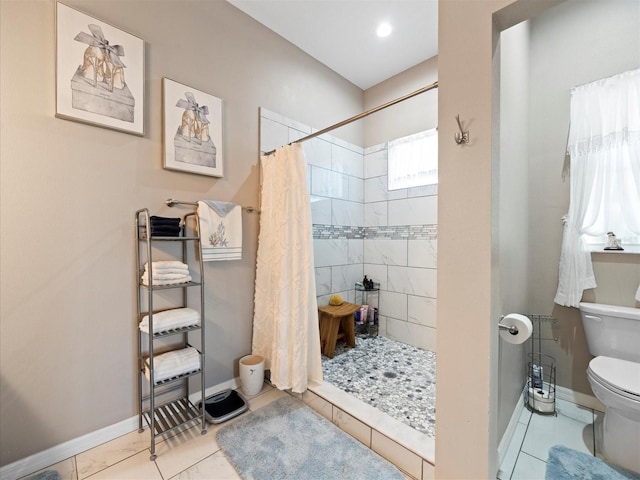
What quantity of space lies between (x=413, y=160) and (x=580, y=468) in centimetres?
239

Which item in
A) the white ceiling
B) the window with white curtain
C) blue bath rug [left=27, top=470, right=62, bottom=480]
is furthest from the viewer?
the window with white curtain

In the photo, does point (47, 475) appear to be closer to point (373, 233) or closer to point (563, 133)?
point (373, 233)

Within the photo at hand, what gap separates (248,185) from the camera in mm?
2129

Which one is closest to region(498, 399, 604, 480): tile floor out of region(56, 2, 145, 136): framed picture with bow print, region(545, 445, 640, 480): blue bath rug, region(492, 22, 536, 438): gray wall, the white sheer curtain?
region(545, 445, 640, 480): blue bath rug

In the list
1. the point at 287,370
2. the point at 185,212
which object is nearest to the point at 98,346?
the point at 185,212

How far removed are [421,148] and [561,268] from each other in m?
1.51

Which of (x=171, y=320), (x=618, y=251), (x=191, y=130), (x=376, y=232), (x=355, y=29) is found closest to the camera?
(x=171, y=320)

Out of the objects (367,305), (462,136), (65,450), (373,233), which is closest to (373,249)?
(373,233)

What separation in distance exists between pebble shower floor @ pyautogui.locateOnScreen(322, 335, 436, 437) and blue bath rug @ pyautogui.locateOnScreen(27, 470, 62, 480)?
4.96 feet

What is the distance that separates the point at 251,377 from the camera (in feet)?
6.35

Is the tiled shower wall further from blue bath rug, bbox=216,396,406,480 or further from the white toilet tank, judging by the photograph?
blue bath rug, bbox=216,396,406,480

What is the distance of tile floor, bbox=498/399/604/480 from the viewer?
4.48 ft

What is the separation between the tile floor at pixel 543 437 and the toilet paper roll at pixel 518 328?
788 millimetres

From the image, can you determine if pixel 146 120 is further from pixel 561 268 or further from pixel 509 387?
pixel 561 268
